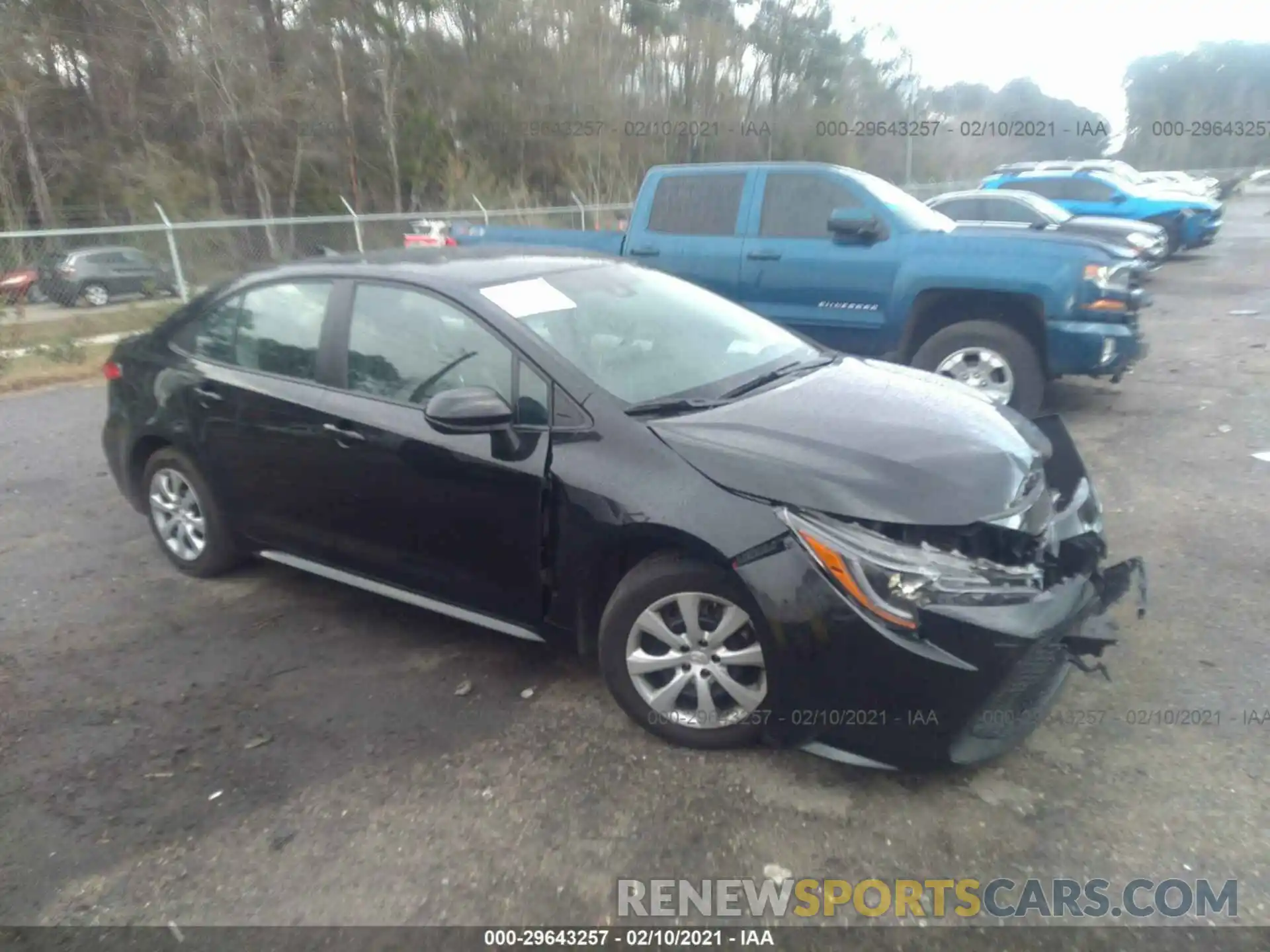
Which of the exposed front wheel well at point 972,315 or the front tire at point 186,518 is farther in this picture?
the exposed front wheel well at point 972,315

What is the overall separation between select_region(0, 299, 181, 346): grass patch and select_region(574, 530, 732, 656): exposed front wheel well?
914 centimetres

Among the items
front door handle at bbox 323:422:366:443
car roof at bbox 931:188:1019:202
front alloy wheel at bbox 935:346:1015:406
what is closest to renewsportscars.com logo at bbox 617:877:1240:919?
front door handle at bbox 323:422:366:443

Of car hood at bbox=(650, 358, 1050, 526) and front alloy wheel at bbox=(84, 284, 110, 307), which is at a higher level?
car hood at bbox=(650, 358, 1050, 526)

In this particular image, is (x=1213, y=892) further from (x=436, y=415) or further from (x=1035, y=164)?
(x=1035, y=164)

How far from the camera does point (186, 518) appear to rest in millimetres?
4770

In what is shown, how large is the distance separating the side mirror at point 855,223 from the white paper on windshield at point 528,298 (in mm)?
3698

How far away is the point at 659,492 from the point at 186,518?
283cm

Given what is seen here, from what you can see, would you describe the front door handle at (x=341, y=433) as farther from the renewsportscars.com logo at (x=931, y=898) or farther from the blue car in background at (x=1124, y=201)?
the blue car in background at (x=1124, y=201)

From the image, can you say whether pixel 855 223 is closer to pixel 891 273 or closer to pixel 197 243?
pixel 891 273

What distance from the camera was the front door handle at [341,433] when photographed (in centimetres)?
384

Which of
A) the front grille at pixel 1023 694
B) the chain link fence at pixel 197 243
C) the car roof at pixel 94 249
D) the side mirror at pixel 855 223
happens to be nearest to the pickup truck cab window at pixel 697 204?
the side mirror at pixel 855 223

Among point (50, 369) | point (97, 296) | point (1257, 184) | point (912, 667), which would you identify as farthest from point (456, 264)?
point (1257, 184)

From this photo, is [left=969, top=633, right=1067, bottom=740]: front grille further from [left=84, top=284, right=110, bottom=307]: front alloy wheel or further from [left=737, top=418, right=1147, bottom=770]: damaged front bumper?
[left=84, top=284, right=110, bottom=307]: front alloy wheel

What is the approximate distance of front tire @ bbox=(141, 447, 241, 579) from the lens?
4617 mm
